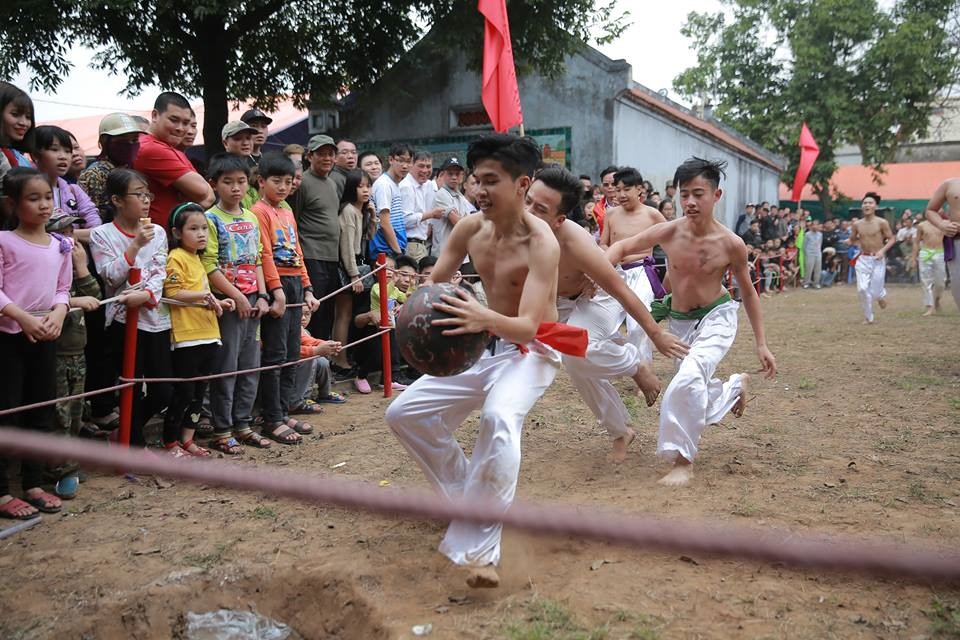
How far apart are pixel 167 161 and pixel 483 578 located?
351 cm

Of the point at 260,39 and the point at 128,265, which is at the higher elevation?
the point at 260,39

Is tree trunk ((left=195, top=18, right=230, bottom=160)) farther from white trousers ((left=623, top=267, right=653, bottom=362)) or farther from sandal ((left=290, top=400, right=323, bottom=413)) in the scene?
white trousers ((left=623, top=267, right=653, bottom=362))

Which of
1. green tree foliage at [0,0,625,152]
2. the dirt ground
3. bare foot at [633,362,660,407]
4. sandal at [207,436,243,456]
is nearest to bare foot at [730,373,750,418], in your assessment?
the dirt ground

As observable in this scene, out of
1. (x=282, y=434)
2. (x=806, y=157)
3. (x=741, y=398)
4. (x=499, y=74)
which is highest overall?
(x=806, y=157)

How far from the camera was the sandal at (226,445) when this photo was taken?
5499 mm

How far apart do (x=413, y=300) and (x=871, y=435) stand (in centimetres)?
416

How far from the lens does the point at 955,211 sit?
7664 millimetres

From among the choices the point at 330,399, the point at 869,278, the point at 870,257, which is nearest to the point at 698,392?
A: the point at 330,399

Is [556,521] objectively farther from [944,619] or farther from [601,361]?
[601,361]

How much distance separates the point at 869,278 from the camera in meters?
13.4

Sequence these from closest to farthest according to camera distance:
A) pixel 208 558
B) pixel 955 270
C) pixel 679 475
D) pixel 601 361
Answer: pixel 208 558 → pixel 679 475 → pixel 601 361 → pixel 955 270

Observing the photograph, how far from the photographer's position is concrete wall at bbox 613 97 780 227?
17386mm

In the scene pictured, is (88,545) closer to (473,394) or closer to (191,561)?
(191,561)

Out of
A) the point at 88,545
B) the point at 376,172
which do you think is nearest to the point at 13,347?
the point at 88,545
